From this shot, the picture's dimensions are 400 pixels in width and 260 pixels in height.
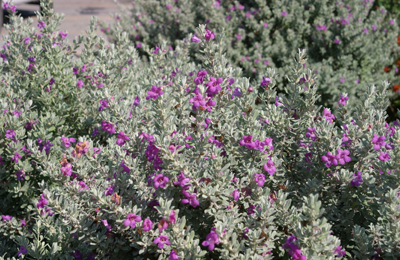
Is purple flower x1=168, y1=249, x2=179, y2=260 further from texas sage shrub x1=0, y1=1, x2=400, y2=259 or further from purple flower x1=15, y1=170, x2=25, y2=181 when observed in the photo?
purple flower x1=15, y1=170, x2=25, y2=181

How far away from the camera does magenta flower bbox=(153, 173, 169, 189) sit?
2125 mm

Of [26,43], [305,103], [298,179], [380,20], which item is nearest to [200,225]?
[298,179]

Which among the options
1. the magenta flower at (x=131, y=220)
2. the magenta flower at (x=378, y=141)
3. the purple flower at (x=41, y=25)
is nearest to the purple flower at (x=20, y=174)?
the magenta flower at (x=131, y=220)

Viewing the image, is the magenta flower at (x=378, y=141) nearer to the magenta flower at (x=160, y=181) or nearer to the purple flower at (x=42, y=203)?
the magenta flower at (x=160, y=181)

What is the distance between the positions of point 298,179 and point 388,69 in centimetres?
449

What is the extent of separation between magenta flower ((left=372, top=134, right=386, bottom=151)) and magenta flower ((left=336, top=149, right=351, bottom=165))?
14 cm

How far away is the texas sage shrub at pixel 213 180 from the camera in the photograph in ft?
6.70

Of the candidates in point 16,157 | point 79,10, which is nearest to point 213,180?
point 16,157

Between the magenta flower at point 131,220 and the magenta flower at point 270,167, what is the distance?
28.0 inches

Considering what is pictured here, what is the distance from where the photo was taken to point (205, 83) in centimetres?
243

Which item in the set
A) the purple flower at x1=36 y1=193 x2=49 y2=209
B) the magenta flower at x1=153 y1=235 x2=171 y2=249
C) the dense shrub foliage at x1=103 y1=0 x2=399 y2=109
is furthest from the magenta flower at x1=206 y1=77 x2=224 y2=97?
the dense shrub foliage at x1=103 y1=0 x2=399 y2=109

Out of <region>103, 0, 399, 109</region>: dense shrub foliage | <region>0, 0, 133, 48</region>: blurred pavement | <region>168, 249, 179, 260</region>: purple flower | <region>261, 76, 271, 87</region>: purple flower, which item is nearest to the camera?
<region>168, 249, 179, 260</region>: purple flower

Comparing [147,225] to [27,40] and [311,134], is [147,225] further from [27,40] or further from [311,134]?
[27,40]

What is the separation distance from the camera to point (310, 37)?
5824mm
